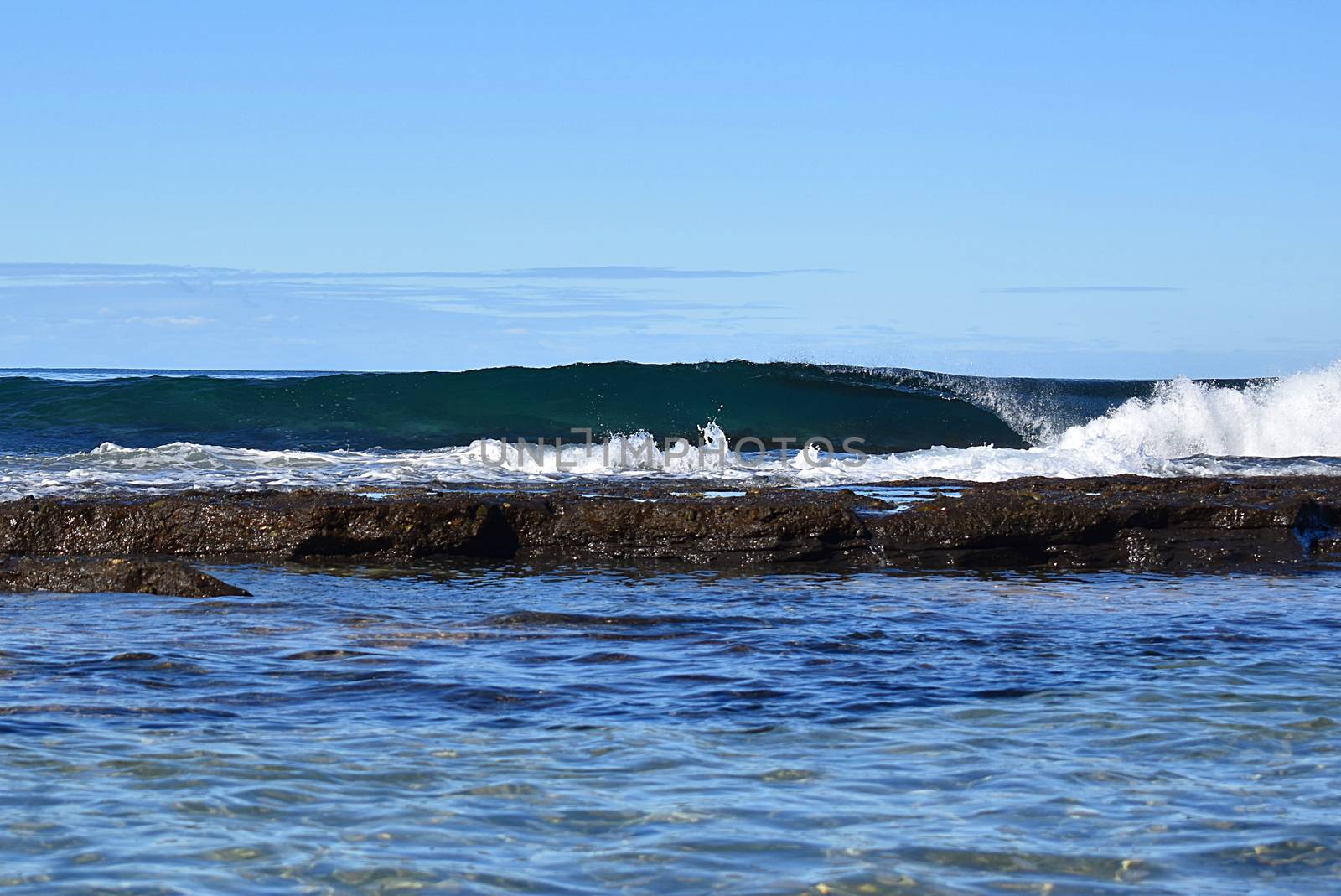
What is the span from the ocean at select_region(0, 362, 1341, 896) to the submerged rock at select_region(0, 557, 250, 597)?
153 millimetres

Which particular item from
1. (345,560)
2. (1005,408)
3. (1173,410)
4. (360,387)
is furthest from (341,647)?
(1005,408)

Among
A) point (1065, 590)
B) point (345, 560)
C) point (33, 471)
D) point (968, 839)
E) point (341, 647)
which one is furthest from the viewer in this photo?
point (33, 471)

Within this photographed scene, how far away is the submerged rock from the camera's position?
7133 millimetres

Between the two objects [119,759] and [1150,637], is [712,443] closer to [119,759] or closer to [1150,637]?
[1150,637]

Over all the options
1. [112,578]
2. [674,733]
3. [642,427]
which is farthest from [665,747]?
[642,427]

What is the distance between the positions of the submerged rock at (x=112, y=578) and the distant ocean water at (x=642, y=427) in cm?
323

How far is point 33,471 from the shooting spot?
12398 millimetres

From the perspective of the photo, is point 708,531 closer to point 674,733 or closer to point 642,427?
point 674,733

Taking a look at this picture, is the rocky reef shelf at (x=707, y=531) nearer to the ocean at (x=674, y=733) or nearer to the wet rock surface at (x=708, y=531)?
the wet rock surface at (x=708, y=531)

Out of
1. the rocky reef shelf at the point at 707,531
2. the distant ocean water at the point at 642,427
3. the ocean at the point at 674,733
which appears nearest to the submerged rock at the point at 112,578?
the ocean at the point at 674,733

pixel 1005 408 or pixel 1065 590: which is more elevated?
pixel 1005 408

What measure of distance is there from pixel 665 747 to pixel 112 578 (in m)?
4.13

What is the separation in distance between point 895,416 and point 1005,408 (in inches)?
98.1

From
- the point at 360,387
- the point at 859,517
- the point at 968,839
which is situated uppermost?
the point at 360,387
